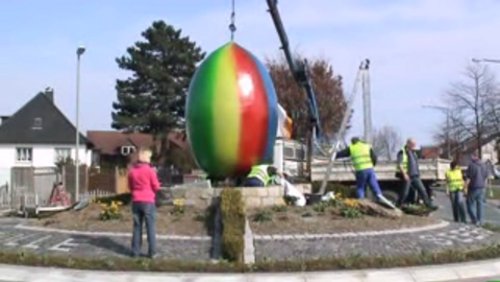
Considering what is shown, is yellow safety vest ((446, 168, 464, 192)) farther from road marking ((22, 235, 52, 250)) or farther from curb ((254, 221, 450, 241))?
road marking ((22, 235, 52, 250))

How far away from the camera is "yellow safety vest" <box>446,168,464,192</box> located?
20.8 metres

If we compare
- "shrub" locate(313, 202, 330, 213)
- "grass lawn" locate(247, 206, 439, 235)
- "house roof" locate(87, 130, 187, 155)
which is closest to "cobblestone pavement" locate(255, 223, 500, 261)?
"grass lawn" locate(247, 206, 439, 235)

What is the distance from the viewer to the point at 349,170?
29594 mm

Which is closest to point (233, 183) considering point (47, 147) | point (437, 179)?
point (437, 179)

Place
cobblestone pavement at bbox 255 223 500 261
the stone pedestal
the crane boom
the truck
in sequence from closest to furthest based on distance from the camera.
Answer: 1. cobblestone pavement at bbox 255 223 500 261
2. the stone pedestal
3. the truck
4. the crane boom

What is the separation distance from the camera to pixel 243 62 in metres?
16.0

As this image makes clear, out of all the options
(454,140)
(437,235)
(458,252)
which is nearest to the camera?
(458,252)

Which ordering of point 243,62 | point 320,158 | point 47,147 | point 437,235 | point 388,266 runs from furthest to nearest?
point 47,147 → point 320,158 → point 243,62 → point 437,235 → point 388,266

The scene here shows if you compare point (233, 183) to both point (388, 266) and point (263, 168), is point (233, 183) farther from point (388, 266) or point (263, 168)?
point (388, 266)

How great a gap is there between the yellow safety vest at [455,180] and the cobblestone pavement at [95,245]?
963 centimetres

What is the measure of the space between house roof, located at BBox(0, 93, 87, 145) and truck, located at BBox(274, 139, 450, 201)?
3933 centimetres

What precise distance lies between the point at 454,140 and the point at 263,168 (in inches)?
2484

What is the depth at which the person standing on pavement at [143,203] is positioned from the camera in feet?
41.0

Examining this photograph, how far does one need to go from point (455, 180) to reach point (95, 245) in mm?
10997
